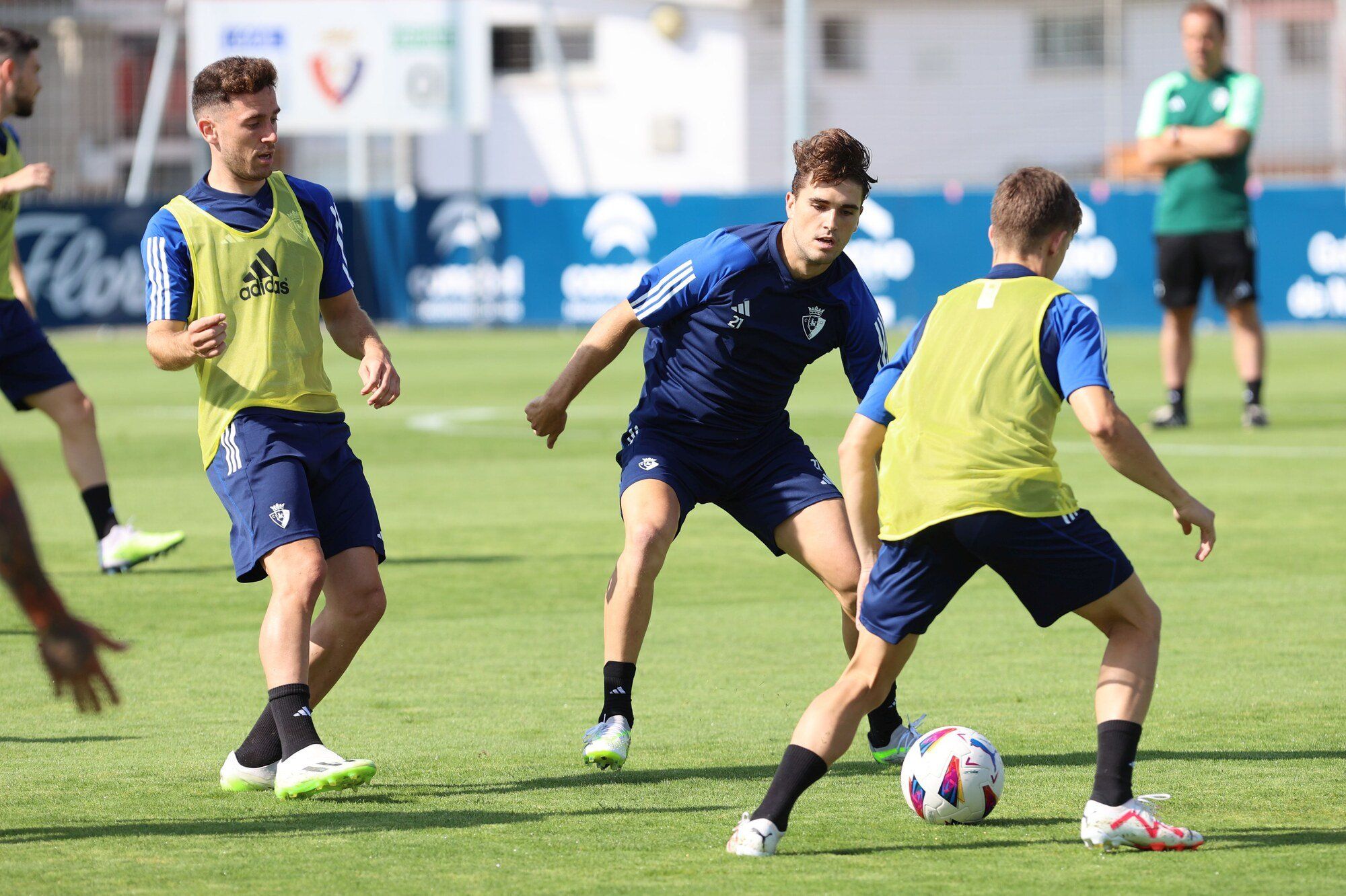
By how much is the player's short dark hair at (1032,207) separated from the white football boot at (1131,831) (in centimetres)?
139

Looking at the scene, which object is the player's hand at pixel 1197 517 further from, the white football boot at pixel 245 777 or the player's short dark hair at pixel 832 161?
the white football boot at pixel 245 777

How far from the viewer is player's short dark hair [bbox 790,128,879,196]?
586 cm

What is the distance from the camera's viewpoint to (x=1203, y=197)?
616 inches

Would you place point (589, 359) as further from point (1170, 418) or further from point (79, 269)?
point (79, 269)

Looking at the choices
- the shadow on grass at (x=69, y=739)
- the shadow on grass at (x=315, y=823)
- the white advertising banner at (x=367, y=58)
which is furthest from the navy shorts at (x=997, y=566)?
the white advertising banner at (x=367, y=58)

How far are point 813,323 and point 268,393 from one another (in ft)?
5.51

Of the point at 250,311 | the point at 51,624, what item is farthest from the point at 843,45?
the point at 51,624

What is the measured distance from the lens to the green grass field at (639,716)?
4.89 metres

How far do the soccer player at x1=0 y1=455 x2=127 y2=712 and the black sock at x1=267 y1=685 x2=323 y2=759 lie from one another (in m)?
1.82

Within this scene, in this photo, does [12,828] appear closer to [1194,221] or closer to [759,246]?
[759,246]

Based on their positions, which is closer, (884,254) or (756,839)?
(756,839)

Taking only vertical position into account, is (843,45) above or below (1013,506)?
above

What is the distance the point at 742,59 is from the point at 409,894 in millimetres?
42048

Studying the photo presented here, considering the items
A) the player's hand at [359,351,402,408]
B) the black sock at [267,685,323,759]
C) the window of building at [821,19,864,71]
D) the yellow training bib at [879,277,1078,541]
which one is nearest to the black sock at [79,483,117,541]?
the player's hand at [359,351,402,408]
